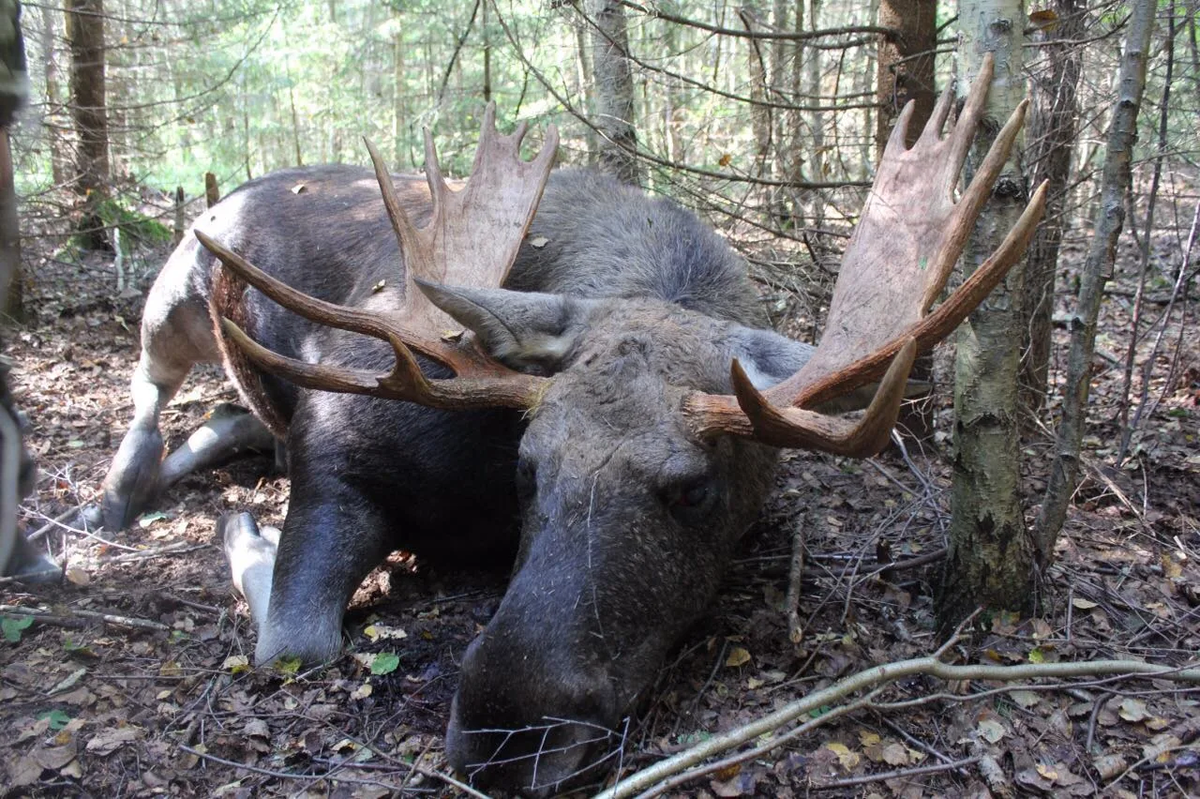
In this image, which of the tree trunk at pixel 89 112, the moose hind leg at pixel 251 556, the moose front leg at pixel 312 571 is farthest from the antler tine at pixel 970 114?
the tree trunk at pixel 89 112

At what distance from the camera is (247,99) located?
2027 cm

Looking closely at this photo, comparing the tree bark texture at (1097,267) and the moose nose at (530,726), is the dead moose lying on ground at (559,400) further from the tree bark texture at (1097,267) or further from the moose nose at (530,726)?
the tree bark texture at (1097,267)

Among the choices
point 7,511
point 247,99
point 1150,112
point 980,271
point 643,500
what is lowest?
point 643,500

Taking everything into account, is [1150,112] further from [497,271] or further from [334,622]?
[334,622]

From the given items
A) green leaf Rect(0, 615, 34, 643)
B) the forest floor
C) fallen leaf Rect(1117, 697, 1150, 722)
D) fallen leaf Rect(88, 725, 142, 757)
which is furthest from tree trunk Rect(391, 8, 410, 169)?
fallen leaf Rect(1117, 697, 1150, 722)

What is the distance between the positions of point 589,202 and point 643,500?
7.75 feet

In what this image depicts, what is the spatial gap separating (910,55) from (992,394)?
2.79 m

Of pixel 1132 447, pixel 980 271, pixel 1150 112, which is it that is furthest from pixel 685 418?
pixel 1150 112

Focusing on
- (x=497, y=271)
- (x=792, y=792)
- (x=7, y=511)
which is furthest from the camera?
(x=497, y=271)

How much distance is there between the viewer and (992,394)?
12.3ft

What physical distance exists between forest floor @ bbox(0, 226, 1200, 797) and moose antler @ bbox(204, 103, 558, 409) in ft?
4.17

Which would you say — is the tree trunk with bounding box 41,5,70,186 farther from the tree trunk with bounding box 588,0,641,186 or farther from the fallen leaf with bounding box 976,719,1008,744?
the fallen leaf with bounding box 976,719,1008,744

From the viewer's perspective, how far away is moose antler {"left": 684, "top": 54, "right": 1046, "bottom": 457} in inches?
122

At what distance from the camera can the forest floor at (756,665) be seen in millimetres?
3180
